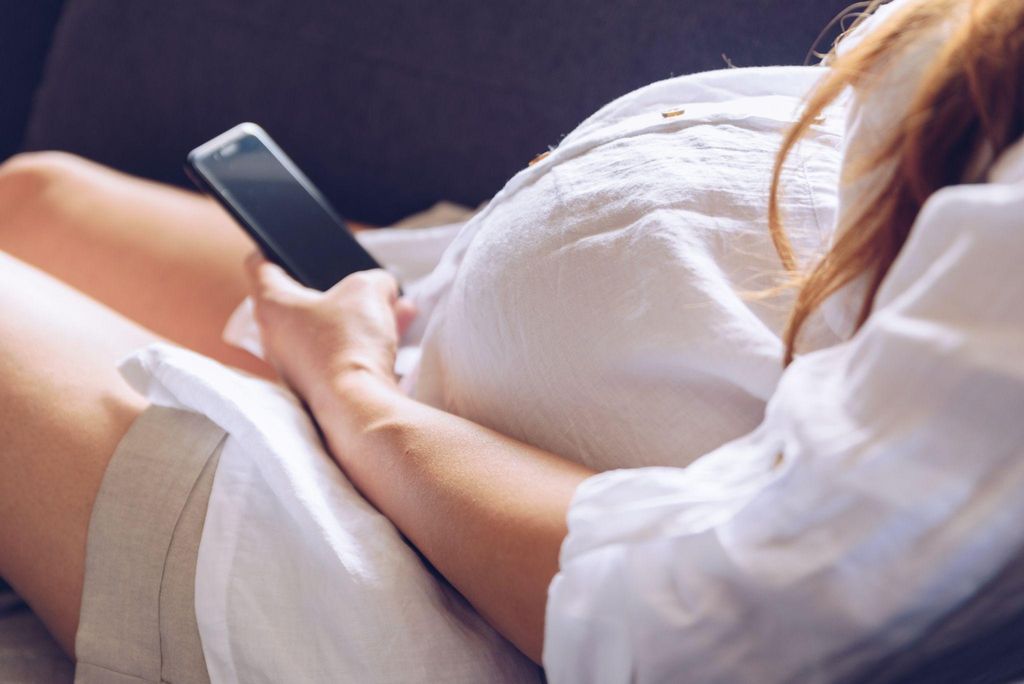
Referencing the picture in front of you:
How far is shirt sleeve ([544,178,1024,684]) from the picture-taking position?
0.31 meters

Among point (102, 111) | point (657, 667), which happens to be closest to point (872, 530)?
point (657, 667)

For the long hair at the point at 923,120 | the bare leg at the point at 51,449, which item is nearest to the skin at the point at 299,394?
the bare leg at the point at 51,449

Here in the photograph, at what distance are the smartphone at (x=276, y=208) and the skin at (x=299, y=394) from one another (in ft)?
0.11

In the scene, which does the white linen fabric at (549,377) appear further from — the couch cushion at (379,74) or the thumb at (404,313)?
the couch cushion at (379,74)

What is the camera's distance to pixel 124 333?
2.22ft

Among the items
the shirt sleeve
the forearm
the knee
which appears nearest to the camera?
the shirt sleeve

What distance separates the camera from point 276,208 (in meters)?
0.81

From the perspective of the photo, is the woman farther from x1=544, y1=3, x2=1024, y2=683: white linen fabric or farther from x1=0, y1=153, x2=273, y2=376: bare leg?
x1=0, y1=153, x2=273, y2=376: bare leg

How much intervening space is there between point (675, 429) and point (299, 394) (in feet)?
1.04

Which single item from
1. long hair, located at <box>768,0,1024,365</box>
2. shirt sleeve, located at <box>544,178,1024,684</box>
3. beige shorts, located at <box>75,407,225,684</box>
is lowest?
beige shorts, located at <box>75,407,225,684</box>

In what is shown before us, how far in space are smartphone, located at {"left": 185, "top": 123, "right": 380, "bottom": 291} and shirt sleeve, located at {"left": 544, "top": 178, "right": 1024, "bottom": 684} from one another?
0.48 meters

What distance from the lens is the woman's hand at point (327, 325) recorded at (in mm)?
→ 654

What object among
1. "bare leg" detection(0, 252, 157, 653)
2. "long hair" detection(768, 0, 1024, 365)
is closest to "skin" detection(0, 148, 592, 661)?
"bare leg" detection(0, 252, 157, 653)

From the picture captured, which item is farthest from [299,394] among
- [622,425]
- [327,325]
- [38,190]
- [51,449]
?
[38,190]
